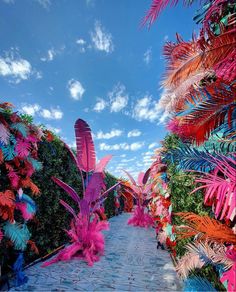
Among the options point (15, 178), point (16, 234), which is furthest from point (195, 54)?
point (16, 234)

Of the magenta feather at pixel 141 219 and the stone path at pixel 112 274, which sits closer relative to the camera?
the stone path at pixel 112 274

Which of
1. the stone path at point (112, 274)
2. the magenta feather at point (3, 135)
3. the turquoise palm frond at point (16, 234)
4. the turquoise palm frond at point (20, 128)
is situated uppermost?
the turquoise palm frond at point (20, 128)

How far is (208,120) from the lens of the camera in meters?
2.09

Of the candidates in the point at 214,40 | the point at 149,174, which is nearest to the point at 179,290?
the point at 214,40

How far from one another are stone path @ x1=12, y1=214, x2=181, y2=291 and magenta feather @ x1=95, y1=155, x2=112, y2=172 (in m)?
1.84

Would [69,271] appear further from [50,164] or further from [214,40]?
[214,40]

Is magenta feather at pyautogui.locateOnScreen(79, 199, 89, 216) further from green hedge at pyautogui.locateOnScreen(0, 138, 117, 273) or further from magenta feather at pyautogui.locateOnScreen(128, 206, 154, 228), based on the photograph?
magenta feather at pyautogui.locateOnScreen(128, 206, 154, 228)

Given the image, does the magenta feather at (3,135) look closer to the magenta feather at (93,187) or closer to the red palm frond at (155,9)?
the magenta feather at (93,187)

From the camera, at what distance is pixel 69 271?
3467 mm

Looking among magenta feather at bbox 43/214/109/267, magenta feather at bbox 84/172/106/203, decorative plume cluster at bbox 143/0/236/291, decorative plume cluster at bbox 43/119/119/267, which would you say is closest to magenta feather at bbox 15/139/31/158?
decorative plume cluster at bbox 43/119/119/267

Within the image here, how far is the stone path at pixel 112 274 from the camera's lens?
115 inches

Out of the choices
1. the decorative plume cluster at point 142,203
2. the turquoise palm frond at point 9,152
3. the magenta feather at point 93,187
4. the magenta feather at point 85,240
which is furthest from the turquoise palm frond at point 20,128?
the decorative plume cluster at point 142,203

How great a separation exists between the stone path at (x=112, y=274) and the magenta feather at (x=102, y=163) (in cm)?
184

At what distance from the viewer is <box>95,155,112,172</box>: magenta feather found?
4.56 m
